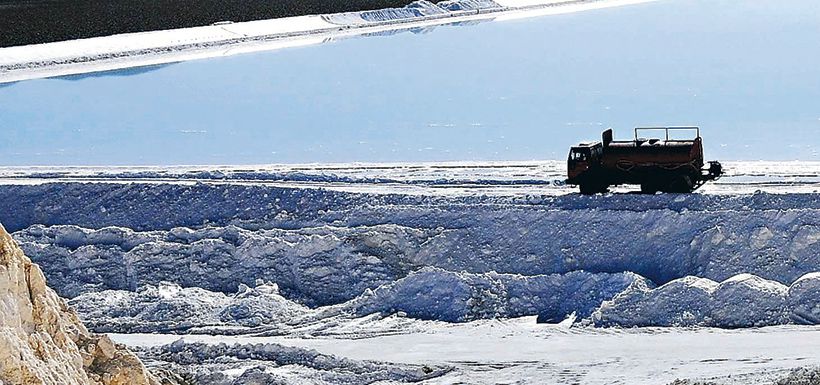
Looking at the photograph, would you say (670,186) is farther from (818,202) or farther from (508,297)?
(508,297)

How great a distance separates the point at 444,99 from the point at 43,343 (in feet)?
69.6

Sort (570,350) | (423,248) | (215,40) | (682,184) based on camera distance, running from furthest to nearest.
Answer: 1. (215,40)
2. (682,184)
3. (423,248)
4. (570,350)

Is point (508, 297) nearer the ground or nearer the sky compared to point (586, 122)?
nearer the ground

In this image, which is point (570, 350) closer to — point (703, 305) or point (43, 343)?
point (703, 305)

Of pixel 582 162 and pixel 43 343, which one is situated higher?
pixel 582 162

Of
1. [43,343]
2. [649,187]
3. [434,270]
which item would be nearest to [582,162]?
[649,187]

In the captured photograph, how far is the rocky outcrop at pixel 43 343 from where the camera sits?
8.64 metres

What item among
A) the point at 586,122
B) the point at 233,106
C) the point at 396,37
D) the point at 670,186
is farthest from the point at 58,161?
the point at 396,37

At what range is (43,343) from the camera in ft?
30.5

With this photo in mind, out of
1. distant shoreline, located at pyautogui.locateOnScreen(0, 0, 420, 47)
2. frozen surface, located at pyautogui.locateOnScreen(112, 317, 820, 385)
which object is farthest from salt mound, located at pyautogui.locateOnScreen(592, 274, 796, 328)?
distant shoreline, located at pyautogui.locateOnScreen(0, 0, 420, 47)

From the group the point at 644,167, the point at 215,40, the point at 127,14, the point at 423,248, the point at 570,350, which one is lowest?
the point at 570,350

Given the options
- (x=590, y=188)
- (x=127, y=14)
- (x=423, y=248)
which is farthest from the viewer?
(x=127, y=14)

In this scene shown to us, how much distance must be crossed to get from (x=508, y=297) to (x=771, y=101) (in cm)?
1286

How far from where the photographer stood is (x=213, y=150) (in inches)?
1030
